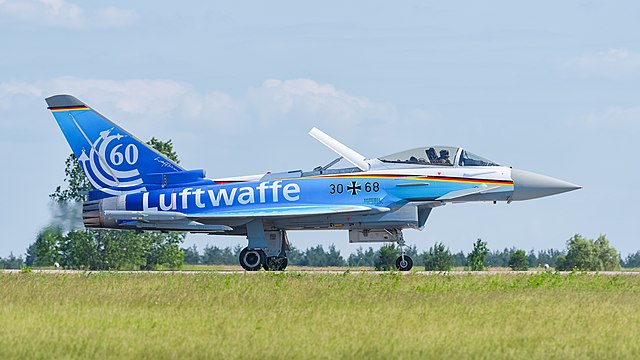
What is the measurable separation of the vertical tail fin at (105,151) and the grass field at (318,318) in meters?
5.69

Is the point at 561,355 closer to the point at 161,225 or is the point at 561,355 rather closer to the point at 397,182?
the point at 397,182

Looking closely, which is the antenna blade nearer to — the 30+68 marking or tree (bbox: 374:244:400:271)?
the 30+68 marking

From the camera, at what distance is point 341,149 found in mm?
29016

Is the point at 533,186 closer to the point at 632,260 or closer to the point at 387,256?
the point at 387,256

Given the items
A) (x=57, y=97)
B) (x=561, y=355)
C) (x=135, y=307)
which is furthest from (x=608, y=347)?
(x=57, y=97)

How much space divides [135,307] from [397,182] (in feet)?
35.5

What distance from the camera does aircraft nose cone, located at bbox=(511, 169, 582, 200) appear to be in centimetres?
2745

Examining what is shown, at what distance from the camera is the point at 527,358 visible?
1324 centimetres

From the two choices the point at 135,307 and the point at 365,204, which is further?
the point at 365,204

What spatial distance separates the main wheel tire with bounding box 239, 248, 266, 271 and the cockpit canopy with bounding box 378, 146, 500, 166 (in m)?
3.79

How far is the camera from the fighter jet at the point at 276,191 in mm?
27484

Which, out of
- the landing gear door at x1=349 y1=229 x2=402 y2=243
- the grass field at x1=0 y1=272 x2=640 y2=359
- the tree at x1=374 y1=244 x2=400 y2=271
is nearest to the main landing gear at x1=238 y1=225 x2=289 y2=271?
the landing gear door at x1=349 y1=229 x2=402 y2=243

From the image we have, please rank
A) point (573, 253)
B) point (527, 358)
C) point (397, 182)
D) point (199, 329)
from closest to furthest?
point (527, 358) < point (199, 329) < point (397, 182) < point (573, 253)

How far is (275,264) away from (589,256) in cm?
1188
